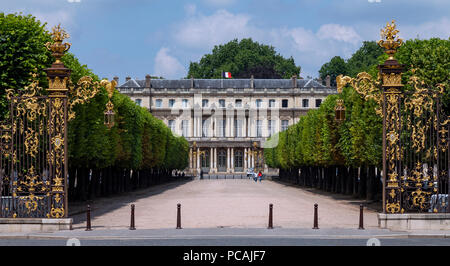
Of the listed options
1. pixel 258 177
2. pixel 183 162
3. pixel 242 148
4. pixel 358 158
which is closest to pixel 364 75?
pixel 358 158

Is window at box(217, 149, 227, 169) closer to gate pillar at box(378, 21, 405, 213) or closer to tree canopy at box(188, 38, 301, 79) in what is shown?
tree canopy at box(188, 38, 301, 79)

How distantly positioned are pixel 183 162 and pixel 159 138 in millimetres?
36549

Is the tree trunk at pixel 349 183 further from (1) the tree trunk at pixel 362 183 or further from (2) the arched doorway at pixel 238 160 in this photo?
(2) the arched doorway at pixel 238 160

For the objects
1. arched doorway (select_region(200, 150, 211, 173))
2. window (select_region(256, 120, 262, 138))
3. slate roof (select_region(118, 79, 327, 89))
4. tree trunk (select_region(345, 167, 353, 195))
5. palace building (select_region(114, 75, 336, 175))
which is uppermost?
slate roof (select_region(118, 79, 327, 89))

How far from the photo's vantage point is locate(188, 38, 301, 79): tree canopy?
520ft

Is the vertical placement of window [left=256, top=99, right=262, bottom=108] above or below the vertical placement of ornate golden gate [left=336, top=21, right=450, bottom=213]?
above

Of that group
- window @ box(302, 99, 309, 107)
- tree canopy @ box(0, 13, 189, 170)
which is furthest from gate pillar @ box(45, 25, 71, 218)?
window @ box(302, 99, 309, 107)

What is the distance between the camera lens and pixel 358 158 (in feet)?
129

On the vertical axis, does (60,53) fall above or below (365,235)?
above

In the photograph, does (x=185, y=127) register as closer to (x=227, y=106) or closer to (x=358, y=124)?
(x=227, y=106)

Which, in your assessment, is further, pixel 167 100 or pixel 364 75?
pixel 167 100

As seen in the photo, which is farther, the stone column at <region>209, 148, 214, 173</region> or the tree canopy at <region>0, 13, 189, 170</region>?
the stone column at <region>209, 148, 214, 173</region>
